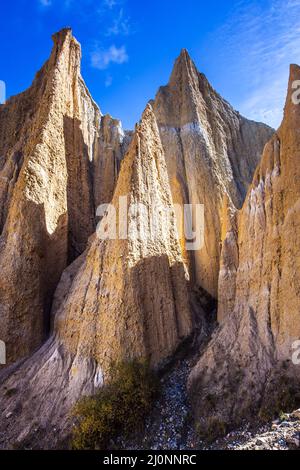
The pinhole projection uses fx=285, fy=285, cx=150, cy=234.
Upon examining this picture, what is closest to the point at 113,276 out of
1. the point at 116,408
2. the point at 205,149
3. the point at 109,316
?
the point at 109,316

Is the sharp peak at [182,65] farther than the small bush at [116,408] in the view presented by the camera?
Yes

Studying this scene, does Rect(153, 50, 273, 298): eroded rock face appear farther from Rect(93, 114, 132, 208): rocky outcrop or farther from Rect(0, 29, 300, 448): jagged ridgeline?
Rect(93, 114, 132, 208): rocky outcrop

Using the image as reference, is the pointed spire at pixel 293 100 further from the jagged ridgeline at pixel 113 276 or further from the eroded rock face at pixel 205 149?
the eroded rock face at pixel 205 149

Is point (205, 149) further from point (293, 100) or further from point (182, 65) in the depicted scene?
point (293, 100)

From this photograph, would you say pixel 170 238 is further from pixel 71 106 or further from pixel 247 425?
pixel 71 106

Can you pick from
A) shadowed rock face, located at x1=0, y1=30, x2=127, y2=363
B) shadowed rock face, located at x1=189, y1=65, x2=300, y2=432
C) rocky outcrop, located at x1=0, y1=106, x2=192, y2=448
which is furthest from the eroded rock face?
shadowed rock face, located at x1=189, y1=65, x2=300, y2=432

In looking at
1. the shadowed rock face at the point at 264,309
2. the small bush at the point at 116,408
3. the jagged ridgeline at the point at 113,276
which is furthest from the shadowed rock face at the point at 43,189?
the shadowed rock face at the point at 264,309
